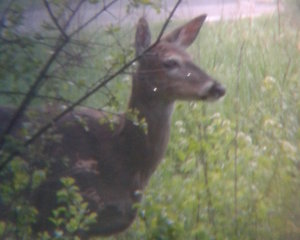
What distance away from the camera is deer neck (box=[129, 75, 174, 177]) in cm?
587

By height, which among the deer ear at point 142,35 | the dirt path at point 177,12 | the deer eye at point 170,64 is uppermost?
the dirt path at point 177,12

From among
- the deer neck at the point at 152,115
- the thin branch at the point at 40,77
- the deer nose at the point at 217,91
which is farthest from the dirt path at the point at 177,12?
the deer nose at the point at 217,91

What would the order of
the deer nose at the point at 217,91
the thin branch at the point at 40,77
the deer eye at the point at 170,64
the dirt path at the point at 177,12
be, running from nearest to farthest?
the thin branch at the point at 40,77 < the dirt path at the point at 177,12 < the deer nose at the point at 217,91 < the deer eye at the point at 170,64

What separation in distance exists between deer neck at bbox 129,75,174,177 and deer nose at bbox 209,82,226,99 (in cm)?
34

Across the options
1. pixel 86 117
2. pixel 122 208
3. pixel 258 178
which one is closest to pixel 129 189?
pixel 122 208

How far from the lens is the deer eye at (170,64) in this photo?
5859 mm

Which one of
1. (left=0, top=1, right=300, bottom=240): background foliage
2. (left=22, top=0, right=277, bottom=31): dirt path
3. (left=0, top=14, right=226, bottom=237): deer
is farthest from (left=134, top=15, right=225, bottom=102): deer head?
(left=22, top=0, right=277, bottom=31): dirt path

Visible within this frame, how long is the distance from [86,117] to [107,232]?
816mm

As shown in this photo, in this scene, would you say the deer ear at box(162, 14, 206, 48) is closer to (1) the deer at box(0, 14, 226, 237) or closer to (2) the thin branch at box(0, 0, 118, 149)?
(1) the deer at box(0, 14, 226, 237)

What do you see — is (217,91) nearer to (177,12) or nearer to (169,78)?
(169,78)

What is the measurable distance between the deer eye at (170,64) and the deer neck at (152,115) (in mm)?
165

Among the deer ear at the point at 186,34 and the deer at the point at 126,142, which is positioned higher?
the deer ear at the point at 186,34

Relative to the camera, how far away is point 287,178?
19.1ft

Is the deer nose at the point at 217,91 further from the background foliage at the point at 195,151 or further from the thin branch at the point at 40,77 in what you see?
the thin branch at the point at 40,77
